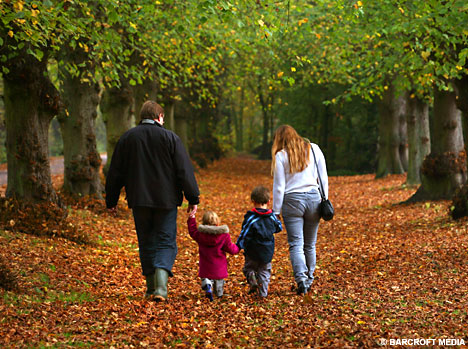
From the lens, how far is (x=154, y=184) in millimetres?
5785

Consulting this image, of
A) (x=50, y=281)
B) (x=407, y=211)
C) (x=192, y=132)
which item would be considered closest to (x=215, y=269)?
(x=50, y=281)

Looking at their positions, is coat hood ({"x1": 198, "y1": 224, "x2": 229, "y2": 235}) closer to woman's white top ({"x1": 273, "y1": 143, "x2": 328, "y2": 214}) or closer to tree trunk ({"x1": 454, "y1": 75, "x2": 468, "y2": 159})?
woman's white top ({"x1": 273, "y1": 143, "x2": 328, "y2": 214})

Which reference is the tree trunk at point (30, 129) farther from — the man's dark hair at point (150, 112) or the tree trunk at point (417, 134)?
the tree trunk at point (417, 134)

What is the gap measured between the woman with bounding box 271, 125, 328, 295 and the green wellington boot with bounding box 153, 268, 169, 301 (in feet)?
4.97

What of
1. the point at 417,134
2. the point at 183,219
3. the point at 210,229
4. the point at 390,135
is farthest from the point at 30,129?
the point at 390,135

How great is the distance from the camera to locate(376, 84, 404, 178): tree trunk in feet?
80.4

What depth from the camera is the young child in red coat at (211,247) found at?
6.17 meters

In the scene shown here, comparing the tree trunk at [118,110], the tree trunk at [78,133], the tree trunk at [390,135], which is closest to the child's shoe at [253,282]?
the tree trunk at [78,133]

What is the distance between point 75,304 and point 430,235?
7.13 m

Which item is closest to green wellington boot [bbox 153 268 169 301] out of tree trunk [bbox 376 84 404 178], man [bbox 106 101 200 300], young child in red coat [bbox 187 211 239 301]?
man [bbox 106 101 200 300]

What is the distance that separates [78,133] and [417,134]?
40.3 ft

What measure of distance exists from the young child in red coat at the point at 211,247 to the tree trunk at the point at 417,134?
568 inches

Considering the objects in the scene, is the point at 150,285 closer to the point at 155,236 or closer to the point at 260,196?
the point at 155,236

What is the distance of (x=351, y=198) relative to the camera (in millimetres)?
19000
